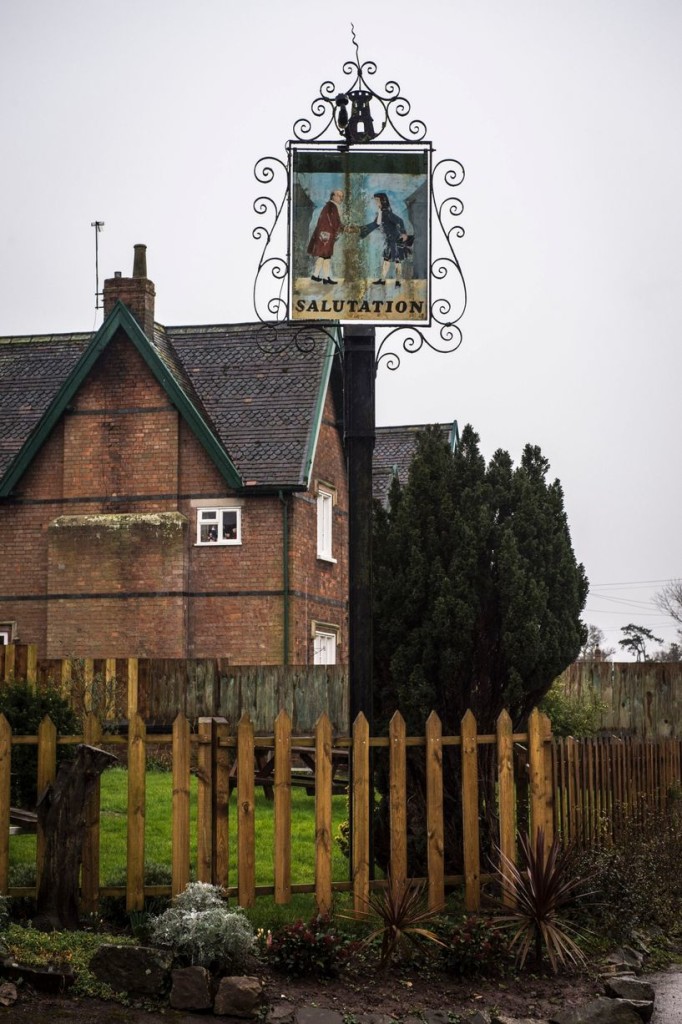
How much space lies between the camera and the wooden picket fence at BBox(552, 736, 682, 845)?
12.3 meters

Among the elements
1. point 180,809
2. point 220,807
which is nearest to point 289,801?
point 220,807

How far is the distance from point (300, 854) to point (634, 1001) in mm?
5649

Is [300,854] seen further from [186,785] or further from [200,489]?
[200,489]

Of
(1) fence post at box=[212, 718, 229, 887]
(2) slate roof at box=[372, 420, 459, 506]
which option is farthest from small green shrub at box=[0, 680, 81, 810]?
(2) slate roof at box=[372, 420, 459, 506]

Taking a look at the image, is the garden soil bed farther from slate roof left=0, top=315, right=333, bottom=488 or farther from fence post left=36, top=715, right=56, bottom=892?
slate roof left=0, top=315, right=333, bottom=488

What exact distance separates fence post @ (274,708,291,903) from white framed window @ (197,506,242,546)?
19.7 metres

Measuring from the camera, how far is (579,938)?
1083 centimetres

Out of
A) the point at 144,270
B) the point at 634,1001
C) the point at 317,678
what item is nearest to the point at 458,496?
the point at 634,1001

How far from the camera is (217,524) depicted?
101 ft

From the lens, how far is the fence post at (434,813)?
11.1 metres

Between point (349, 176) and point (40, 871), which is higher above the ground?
point (349, 176)

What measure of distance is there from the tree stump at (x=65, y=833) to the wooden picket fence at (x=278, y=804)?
7.8 inches

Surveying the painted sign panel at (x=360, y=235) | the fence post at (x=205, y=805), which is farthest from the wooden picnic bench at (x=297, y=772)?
the painted sign panel at (x=360, y=235)

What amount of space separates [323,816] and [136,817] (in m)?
1.50
